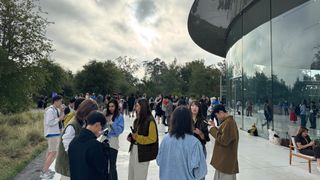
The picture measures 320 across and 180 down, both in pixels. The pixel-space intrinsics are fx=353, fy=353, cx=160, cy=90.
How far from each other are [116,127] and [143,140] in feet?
3.01

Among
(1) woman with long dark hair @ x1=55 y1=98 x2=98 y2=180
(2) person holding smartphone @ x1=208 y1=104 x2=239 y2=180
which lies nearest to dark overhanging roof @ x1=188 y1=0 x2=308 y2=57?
(2) person holding smartphone @ x1=208 y1=104 x2=239 y2=180

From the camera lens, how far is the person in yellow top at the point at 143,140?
17.9ft

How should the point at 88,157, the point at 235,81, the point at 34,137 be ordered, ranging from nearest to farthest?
the point at 88,157 < the point at 34,137 < the point at 235,81

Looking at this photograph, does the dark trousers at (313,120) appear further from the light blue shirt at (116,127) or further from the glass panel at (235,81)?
the light blue shirt at (116,127)

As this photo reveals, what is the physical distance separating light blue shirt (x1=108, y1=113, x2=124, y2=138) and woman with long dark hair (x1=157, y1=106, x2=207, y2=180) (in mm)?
2456

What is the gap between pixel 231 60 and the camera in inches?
855

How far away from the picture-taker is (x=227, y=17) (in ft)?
66.5

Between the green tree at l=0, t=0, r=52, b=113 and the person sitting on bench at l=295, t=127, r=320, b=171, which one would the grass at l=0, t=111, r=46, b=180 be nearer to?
the green tree at l=0, t=0, r=52, b=113

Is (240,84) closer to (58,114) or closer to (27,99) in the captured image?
(27,99)

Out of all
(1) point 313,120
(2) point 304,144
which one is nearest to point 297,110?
(1) point 313,120

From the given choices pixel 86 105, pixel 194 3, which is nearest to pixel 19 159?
pixel 86 105

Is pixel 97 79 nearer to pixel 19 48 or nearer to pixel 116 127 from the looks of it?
pixel 19 48

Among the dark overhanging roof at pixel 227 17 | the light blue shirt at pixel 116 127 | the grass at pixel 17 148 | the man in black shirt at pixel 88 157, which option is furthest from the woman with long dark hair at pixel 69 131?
the dark overhanging roof at pixel 227 17

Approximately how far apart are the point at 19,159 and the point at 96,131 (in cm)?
691
